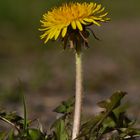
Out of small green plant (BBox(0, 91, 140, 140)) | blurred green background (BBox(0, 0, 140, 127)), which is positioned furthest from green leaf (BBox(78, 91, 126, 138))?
blurred green background (BBox(0, 0, 140, 127))

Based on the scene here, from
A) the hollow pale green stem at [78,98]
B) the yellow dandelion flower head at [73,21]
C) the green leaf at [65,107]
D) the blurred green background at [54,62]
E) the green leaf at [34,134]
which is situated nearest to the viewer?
the yellow dandelion flower head at [73,21]

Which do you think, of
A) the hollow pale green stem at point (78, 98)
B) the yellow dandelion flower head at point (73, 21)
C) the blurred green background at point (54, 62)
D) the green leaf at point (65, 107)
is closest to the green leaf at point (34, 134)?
the hollow pale green stem at point (78, 98)

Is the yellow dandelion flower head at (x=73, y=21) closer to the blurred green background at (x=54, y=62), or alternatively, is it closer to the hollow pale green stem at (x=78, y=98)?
A: the hollow pale green stem at (x=78, y=98)

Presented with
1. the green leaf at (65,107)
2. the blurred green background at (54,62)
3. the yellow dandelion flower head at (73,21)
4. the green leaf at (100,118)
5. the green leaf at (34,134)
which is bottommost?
the green leaf at (34,134)

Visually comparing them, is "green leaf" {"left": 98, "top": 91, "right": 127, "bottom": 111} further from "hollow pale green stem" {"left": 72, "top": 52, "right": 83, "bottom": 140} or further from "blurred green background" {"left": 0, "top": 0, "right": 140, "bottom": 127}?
"blurred green background" {"left": 0, "top": 0, "right": 140, "bottom": 127}

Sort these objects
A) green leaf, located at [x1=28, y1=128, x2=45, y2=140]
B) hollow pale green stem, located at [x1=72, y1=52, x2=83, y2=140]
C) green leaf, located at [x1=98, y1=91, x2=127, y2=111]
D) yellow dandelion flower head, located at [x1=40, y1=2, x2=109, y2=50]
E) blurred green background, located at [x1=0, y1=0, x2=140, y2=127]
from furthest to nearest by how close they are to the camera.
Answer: blurred green background, located at [x1=0, y1=0, x2=140, y2=127] → green leaf, located at [x1=98, y1=91, x2=127, y2=111] → green leaf, located at [x1=28, y1=128, x2=45, y2=140] → hollow pale green stem, located at [x1=72, y1=52, x2=83, y2=140] → yellow dandelion flower head, located at [x1=40, y1=2, x2=109, y2=50]

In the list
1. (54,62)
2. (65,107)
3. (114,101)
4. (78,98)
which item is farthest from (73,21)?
(54,62)
